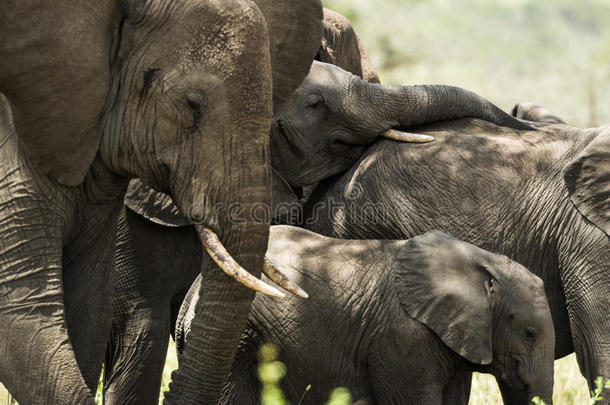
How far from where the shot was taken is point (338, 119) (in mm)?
5562

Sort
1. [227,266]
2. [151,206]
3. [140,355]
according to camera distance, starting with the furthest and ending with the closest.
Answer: [140,355], [151,206], [227,266]

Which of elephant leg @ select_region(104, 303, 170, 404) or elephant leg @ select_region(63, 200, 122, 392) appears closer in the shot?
elephant leg @ select_region(63, 200, 122, 392)

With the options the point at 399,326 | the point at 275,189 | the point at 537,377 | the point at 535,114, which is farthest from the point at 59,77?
the point at 535,114

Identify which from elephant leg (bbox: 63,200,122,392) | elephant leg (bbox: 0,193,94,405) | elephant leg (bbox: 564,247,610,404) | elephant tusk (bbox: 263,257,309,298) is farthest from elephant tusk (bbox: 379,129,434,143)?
elephant leg (bbox: 0,193,94,405)

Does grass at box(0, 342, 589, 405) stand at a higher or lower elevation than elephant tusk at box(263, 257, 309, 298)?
lower

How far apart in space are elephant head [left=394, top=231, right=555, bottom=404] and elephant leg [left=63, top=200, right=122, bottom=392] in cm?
110

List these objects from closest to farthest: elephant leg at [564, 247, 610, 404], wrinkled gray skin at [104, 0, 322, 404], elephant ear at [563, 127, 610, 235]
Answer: elephant leg at [564, 247, 610, 404], elephant ear at [563, 127, 610, 235], wrinkled gray skin at [104, 0, 322, 404]

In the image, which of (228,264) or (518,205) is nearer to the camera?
(228,264)

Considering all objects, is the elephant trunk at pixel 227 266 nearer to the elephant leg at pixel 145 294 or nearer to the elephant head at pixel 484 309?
the elephant head at pixel 484 309

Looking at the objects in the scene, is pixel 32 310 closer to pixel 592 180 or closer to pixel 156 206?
pixel 156 206

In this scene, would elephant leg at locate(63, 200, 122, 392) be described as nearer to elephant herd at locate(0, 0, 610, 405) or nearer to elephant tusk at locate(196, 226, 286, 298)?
elephant herd at locate(0, 0, 610, 405)

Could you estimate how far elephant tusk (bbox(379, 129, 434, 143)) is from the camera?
5492 millimetres

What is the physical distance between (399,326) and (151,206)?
4.27ft

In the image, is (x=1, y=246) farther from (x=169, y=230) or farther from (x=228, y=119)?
(x=169, y=230)
